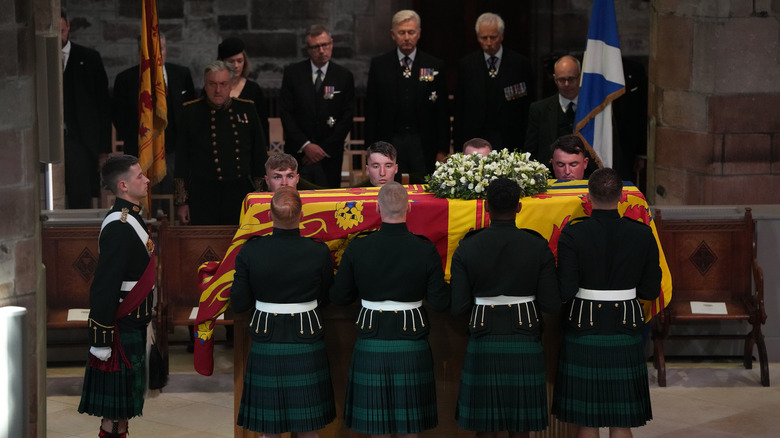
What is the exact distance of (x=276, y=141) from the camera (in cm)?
1224

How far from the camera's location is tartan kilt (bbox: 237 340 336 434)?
19.7 feet

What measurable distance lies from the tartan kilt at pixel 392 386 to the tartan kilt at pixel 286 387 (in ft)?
0.57

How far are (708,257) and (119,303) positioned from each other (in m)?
4.06

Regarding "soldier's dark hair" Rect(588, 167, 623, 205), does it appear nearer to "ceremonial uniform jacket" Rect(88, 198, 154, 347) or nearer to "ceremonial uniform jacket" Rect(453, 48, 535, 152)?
"ceremonial uniform jacket" Rect(88, 198, 154, 347)

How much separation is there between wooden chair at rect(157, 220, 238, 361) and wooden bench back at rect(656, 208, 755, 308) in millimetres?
2907

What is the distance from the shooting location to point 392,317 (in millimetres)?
5961

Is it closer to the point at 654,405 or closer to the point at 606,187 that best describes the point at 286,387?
the point at 606,187

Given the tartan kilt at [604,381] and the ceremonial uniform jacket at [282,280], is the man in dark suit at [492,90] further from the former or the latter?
the ceremonial uniform jacket at [282,280]

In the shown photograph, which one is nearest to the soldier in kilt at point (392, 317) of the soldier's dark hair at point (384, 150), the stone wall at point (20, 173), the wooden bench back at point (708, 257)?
the soldier's dark hair at point (384, 150)

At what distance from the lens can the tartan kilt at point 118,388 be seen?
21.0ft

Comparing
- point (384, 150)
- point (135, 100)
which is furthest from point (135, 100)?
point (384, 150)

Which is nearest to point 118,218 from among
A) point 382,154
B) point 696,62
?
point 382,154

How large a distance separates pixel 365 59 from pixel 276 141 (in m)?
1.47

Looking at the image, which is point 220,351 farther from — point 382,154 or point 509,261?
point 509,261
